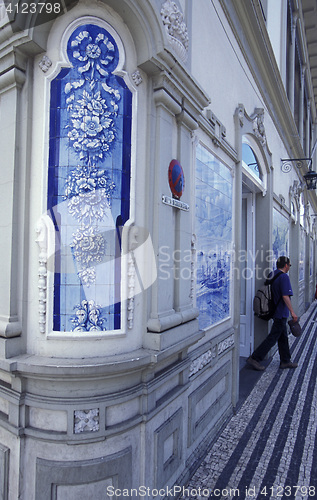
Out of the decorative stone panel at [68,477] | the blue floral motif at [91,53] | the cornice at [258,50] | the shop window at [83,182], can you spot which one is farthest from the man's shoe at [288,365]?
the blue floral motif at [91,53]

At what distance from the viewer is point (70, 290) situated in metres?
2.04

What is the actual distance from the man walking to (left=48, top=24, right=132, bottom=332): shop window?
4203 mm

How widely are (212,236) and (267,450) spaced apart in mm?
2293

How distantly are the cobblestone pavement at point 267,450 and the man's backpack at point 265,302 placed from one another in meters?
1.10

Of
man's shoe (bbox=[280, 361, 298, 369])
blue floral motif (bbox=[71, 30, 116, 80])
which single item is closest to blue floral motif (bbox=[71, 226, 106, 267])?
blue floral motif (bbox=[71, 30, 116, 80])

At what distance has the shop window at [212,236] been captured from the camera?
10.6 feet

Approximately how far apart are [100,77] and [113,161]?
0.54 m

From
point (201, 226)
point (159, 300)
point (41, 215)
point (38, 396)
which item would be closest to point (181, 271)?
point (159, 300)

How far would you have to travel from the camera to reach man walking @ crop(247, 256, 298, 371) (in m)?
5.50

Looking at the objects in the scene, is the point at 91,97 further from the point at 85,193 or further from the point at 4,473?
the point at 4,473

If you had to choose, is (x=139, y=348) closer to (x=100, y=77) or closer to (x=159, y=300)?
(x=159, y=300)

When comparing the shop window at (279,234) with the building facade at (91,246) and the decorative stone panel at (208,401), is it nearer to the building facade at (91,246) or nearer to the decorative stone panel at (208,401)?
the decorative stone panel at (208,401)

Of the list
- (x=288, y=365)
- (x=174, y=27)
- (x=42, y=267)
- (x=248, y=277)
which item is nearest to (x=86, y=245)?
(x=42, y=267)

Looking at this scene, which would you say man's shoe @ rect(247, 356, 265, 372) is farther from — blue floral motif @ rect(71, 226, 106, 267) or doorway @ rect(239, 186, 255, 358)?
blue floral motif @ rect(71, 226, 106, 267)
